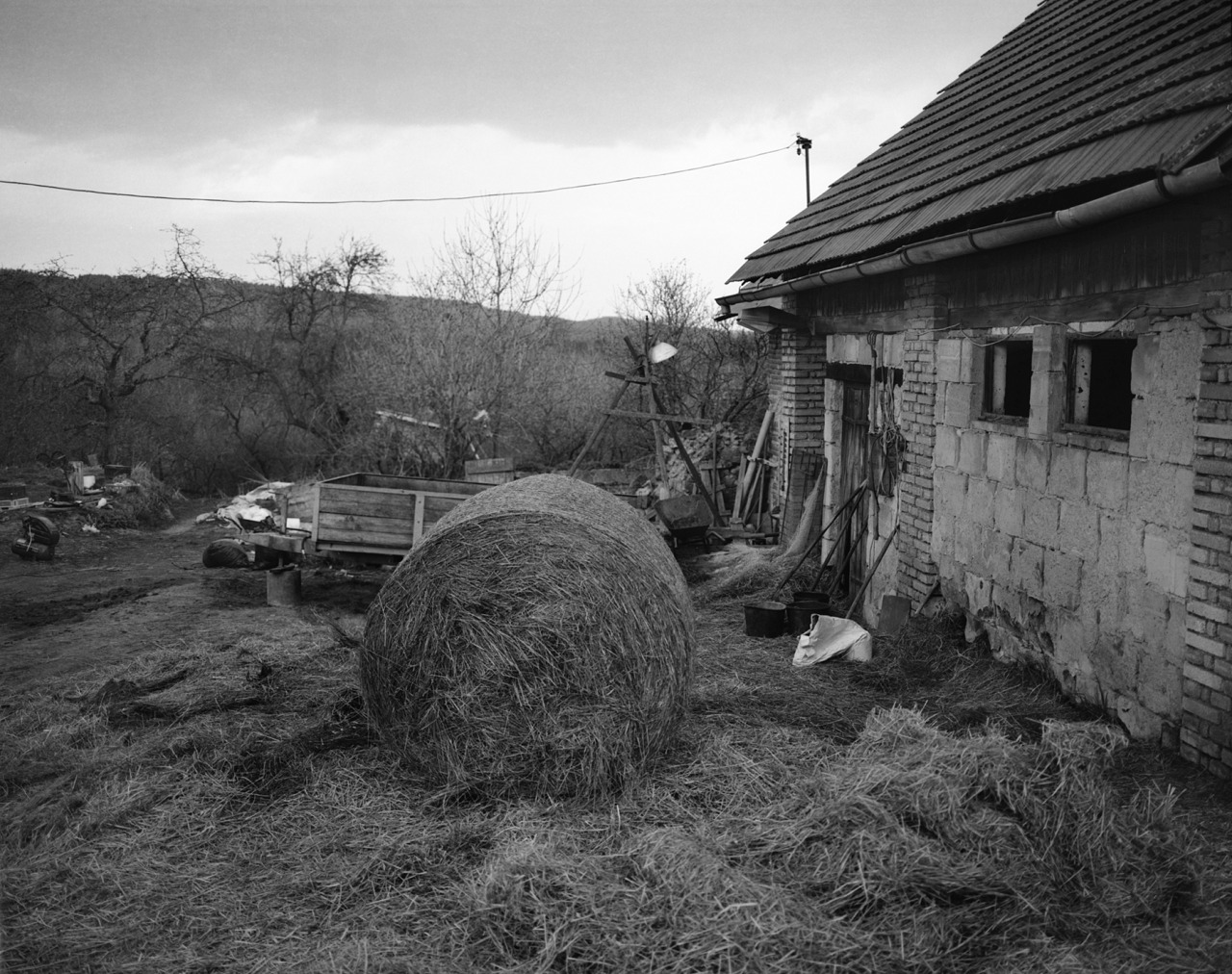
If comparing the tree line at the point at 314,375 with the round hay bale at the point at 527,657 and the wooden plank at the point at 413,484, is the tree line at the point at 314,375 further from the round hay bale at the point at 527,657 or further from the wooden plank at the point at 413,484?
the round hay bale at the point at 527,657

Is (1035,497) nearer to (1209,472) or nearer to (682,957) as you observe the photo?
(1209,472)

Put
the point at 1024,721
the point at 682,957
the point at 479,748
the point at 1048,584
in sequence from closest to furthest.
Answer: the point at 682,957 < the point at 479,748 < the point at 1024,721 < the point at 1048,584

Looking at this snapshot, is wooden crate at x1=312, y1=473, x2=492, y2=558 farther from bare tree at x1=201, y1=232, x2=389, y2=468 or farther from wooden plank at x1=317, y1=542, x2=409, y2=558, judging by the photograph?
bare tree at x1=201, y1=232, x2=389, y2=468

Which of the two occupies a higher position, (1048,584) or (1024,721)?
(1048,584)

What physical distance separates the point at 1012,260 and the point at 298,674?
5.76m

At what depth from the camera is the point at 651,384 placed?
541 inches

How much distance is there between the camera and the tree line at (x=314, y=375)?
17.2 metres

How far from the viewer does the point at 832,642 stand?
702cm

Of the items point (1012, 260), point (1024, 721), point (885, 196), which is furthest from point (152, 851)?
point (885, 196)

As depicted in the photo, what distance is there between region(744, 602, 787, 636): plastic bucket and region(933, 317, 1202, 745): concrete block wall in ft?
4.92

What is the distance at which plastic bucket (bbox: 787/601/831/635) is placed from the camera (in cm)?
788

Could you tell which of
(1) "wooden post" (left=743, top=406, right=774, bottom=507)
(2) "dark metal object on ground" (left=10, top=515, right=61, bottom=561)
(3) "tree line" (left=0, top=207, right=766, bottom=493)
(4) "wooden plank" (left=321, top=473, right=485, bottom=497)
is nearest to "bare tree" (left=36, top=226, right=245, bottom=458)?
(3) "tree line" (left=0, top=207, right=766, bottom=493)

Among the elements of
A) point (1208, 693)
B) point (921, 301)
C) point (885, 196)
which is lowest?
point (1208, 693)

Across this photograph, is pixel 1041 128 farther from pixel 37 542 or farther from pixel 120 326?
pixel 120 326
